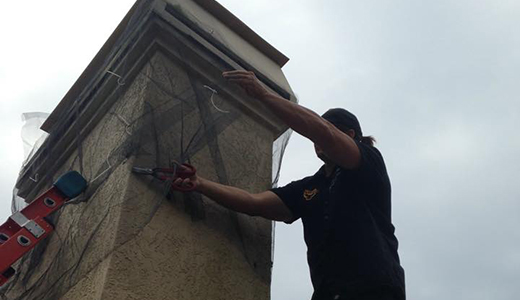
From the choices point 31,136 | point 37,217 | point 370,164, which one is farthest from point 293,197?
point 31,136

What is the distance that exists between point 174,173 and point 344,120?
0.94 meters

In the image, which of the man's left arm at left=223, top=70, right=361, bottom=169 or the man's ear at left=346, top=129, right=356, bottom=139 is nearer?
the man's left arm at left=223, top=70, right=361, bottom=169

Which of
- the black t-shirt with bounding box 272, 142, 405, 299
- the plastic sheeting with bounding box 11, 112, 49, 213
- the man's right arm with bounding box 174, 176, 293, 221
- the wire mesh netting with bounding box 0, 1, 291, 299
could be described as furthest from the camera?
the plastic sheeting with bounding box 11, 112, 49, 213

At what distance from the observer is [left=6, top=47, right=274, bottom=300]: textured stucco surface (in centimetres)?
241

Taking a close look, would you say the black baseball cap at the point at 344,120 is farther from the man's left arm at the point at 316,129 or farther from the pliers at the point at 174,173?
the pliers at the point at 174,173

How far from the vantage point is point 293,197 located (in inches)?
118

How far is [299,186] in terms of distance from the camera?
3.04 metres

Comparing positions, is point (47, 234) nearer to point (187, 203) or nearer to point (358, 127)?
point (187, 203)

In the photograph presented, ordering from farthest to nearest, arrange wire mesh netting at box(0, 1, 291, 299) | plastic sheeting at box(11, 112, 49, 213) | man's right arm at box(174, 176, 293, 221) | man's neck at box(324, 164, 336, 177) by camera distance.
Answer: plastic sheeting at box(11, 112, 49, 213) → man's neck at box(324, 164, 336, 177) → man's right arm at box(174, 176, 293, 221) → wire mesh netting at box(0, 1, 291, 299)

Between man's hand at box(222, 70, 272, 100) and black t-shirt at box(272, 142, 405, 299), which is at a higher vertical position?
man's hand at box(222, 70, 272, 100)

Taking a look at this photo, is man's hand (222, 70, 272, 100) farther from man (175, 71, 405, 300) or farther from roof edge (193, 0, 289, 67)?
roof edge (193, 0, 289, 67)

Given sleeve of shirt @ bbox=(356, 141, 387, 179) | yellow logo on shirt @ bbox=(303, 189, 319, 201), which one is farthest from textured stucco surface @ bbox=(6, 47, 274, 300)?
sleeve of shirt @ bbox=(356, 141, 387, 179)

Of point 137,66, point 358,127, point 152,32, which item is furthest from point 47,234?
point 358,127

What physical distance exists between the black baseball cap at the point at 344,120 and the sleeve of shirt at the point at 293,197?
368 millimetres
